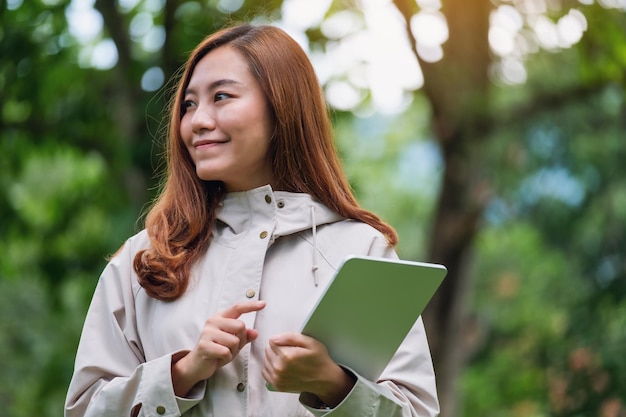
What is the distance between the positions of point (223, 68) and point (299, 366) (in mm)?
750

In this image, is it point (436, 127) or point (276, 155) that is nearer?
point (276, 155)

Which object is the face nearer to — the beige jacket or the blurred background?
the beige jacket

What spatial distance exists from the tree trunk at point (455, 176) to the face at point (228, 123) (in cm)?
462

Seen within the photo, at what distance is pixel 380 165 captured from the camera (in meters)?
22.3

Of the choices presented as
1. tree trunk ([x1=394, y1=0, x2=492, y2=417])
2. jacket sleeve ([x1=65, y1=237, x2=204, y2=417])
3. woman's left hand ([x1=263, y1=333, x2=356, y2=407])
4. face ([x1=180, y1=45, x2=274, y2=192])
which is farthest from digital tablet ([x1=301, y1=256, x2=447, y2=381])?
tree trunk ([x1=394, y1=0, x2=492, y2=417])

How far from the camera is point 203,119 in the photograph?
8.19 feet

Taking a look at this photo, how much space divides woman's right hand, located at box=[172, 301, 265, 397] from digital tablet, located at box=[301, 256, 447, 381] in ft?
0.43

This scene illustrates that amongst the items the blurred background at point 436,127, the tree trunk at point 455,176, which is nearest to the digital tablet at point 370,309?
the blurred background at point 436,127

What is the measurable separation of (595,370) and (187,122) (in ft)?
20.9

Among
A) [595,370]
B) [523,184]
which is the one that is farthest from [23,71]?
[523,184]

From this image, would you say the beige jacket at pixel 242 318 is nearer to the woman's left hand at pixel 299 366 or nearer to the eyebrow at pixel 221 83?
the woman's left hand at pixel 299 366

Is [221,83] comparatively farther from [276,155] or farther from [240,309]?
[240,309]

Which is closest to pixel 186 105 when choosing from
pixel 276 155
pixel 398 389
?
pixel 276 155

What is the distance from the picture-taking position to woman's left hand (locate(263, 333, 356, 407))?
7.17ft
